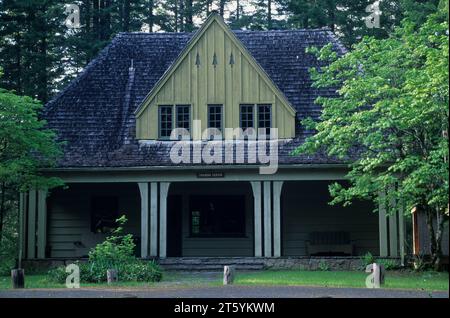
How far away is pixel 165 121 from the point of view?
29141 millimetres

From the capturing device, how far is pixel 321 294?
17891 mm

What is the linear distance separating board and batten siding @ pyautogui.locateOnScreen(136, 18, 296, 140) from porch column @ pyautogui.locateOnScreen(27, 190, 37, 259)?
4535mm

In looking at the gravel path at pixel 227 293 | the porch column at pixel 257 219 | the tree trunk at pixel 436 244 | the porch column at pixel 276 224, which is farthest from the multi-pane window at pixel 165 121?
the gravel path at pixel 227 293

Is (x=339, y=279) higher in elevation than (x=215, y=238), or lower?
lower

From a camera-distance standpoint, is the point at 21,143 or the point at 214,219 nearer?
the point at 21,143

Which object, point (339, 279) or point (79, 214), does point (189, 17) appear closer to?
point (79, 214)

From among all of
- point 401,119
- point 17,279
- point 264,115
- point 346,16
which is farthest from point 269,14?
point 17,279

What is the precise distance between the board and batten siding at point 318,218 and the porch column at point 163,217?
4831mm

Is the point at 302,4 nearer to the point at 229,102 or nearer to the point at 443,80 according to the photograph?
the point at 229,102

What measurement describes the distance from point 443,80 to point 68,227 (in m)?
15.5

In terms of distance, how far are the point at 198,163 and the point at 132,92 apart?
468 centimetres

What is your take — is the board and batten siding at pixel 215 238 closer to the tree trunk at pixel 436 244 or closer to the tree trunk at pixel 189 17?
the tree trunk at pixel 436 244

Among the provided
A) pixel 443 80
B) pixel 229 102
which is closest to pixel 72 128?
pixel 229 102
